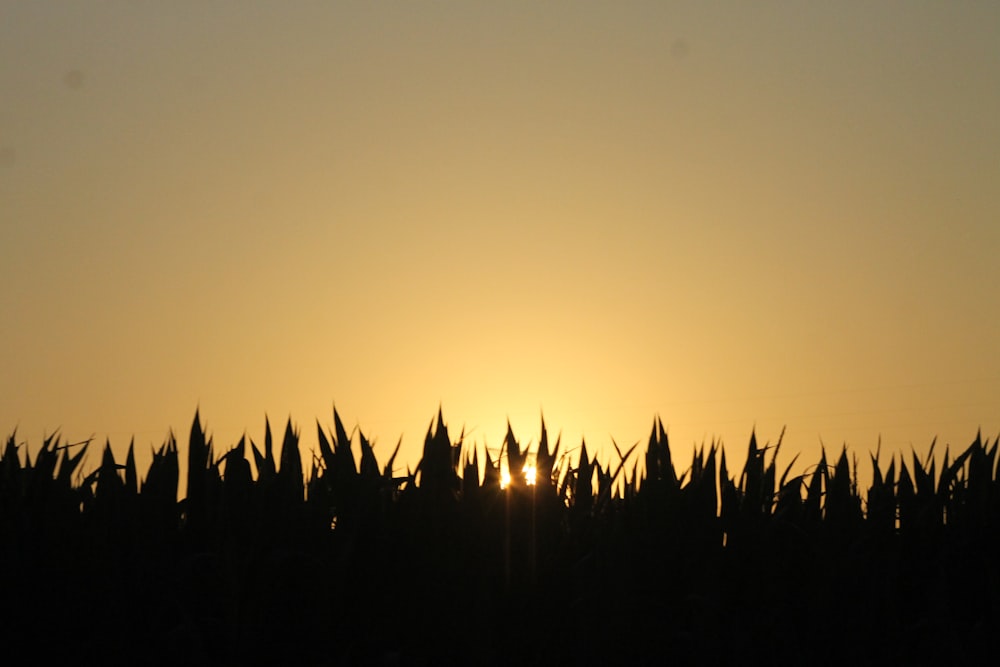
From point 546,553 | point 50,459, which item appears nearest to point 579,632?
point 546,553

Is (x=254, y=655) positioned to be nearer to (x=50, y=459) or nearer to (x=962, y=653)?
(x=50, y=459)

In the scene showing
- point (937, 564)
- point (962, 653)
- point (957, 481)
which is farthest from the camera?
point (957, 481)

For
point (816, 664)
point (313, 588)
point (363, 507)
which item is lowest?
point (816, 664)

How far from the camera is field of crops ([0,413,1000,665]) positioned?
14.3 ft

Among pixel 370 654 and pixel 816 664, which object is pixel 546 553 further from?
pixel 816 664

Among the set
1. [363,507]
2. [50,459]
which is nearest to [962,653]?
[363,507]

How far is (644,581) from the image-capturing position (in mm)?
4727

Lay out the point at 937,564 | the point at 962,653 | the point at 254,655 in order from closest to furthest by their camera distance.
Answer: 1. the point at 254,655
2. the point at 962,653
3. the point at 937,564

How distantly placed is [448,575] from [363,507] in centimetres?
43

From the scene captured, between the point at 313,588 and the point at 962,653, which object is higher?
the point at 313,588

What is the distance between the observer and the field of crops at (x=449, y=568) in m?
4.36

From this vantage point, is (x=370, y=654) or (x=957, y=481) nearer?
(x=370, y=654)

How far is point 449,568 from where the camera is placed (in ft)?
14.9

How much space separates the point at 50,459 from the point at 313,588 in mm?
1321
